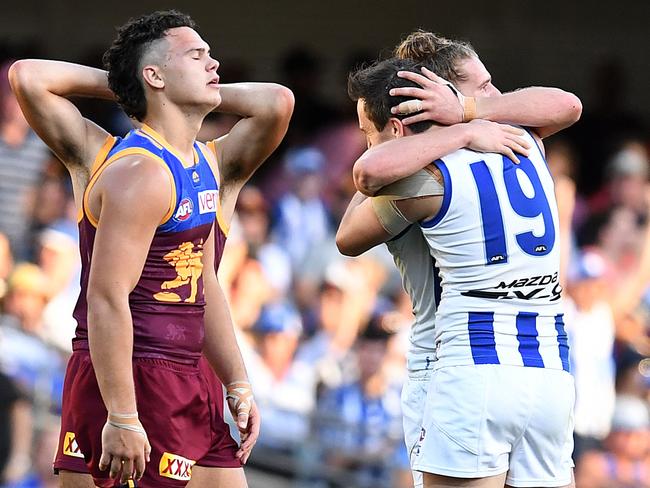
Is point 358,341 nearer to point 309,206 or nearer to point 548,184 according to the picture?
point 309,206

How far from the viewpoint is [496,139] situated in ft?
11.7

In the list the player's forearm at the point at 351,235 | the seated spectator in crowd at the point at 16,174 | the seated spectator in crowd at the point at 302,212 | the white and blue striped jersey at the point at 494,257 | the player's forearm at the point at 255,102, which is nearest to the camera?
the white and blue striped jersey at the point at 494,257

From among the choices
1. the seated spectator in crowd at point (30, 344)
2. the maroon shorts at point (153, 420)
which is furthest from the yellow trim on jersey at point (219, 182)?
the seated spectator in crowd at point (30, 344)

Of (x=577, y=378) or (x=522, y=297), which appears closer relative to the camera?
(x=522, y=297)

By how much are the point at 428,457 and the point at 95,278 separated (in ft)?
3.28

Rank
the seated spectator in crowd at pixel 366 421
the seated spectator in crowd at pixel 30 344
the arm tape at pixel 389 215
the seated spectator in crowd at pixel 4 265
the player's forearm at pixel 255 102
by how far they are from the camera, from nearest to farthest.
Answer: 1. the arm tape at pixel 389 215
2. the player's forearm at pixel 255 102
3. the seated spectator in crowd at pixel 366 421
4. the seated spectator in crowd at pixel 30 344
5. the seated spectator in crowd at pixel 4 265

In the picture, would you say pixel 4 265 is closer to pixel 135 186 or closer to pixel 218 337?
pixel 218 337

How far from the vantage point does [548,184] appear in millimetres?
3617

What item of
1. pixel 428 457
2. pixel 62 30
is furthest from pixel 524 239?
pixel 62 30

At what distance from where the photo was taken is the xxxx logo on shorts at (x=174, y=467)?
3.58 meters

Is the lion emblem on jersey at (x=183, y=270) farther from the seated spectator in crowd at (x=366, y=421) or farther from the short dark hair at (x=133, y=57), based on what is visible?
the seated spectator in crowd at (x=366, y=421)

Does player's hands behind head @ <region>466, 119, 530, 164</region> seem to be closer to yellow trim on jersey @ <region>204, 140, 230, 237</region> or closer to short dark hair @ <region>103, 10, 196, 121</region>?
yellow trim on jersey @ <region>204, 140, 230, 237</region>

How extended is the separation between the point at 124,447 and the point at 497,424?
0.98 meters

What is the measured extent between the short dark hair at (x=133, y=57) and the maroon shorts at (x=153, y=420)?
710mm
